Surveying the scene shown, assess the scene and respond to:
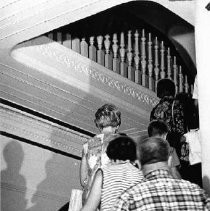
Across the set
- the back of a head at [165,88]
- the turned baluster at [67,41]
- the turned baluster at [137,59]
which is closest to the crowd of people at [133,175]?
the back of a head at [165,88]

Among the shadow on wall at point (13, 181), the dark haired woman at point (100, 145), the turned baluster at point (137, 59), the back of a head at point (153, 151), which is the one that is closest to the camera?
the back of a head at point (153, 151)

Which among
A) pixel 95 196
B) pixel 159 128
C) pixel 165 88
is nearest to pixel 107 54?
pixel 165 88

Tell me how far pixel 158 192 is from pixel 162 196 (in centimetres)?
3

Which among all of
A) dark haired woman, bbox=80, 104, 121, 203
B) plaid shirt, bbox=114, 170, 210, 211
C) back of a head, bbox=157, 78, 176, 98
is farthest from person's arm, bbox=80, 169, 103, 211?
back of a head, bbox=157, 78, 176, 98

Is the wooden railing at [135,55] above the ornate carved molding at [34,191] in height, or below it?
above

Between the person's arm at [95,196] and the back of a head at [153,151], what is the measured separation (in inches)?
17.4

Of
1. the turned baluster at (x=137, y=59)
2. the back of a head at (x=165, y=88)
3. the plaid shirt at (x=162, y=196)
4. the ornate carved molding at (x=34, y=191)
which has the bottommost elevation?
the plaid shirt at (x=162, y=196)

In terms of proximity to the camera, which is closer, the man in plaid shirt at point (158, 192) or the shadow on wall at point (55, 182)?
the man in plaid shirt at point (158, 192)

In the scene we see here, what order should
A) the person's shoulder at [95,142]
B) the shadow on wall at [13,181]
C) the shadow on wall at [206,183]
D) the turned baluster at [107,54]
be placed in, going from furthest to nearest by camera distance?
the turned baluster at [107,54] < the shadow on wall at [13,181] < the person's shoulder at [95,142] < the shadow on wall at [206,183]

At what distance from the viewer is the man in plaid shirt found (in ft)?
12.6

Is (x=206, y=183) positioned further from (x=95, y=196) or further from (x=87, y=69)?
(x=87, y=69)

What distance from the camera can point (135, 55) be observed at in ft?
30.3

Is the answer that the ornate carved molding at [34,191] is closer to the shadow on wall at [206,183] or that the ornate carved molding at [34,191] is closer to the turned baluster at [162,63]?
the turned baluster at [162,63]

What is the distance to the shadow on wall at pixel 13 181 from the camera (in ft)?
28.0
